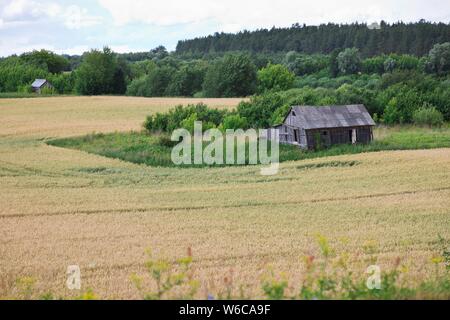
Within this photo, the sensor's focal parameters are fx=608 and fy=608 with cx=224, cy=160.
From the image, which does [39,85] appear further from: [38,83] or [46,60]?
[46,60]

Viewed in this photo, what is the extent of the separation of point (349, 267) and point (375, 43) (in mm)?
110791

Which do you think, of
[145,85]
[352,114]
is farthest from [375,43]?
[352,114]

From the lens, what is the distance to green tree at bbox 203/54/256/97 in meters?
77.2

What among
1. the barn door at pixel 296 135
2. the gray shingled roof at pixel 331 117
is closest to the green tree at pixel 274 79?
the gray shingled roof at pixel 331 117

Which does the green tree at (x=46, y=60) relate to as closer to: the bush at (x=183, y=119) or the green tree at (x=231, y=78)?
the green tree at (x=231, y=78)

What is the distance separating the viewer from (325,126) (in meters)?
37.8

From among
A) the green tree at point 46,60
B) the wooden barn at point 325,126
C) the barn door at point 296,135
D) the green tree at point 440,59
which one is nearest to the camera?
the wooden barn at point 325,126

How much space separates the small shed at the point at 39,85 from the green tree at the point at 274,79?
30539 millimetres

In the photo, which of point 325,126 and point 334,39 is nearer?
point 325,126

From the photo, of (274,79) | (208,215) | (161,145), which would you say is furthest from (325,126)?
(274,79)

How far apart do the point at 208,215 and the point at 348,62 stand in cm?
7668

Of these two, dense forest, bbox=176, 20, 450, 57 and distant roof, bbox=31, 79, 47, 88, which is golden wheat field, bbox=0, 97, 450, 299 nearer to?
distant roof, bbox=31, 79, 47, 88

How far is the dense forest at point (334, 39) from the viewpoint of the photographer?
365ft
